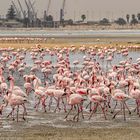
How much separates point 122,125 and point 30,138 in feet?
11.6

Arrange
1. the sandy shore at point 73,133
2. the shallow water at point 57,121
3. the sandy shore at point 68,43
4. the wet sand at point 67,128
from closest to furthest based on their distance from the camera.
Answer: the sandy shore at point 73,133, the wet sand at point 67,128, the shallow water at point 57,121, the sandy shore at point 68,43

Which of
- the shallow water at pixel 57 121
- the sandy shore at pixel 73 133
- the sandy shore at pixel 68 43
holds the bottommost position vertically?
the sandy shore at pixel 68 43

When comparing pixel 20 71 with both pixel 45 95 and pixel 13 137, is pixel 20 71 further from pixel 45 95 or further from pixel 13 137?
pixel 13 137

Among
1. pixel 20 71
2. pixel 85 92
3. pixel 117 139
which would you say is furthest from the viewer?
pixel 20 71

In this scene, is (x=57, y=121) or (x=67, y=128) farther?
(x=57, y=121)

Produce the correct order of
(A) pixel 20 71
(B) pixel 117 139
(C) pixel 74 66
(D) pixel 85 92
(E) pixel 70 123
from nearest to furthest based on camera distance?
(B) pixel 117 139, (E) pixel 70 123, (D) pixel 85 92, (A) pixel 20 71, (C) pixel 74 66

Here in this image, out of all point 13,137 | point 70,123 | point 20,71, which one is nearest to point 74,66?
point 20,71

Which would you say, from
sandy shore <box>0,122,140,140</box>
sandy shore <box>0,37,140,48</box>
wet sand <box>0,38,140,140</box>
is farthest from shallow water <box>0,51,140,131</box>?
sandy shore <box>0,37,140,48</box>

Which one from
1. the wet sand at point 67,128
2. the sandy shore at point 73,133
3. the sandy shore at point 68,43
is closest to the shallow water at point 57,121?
the wet sand at point 67,128

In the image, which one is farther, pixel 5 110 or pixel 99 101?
pixel 5 110

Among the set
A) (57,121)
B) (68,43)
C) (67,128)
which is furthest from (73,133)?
(68,43)

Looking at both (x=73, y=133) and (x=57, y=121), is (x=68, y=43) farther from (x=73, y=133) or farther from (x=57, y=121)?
(x=73, y=133)

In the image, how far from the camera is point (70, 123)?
61.0ft

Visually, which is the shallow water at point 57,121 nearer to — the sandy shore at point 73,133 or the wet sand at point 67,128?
the wet sand at point 67,128
